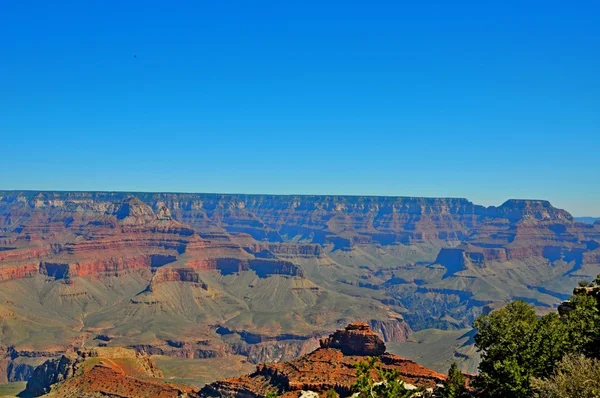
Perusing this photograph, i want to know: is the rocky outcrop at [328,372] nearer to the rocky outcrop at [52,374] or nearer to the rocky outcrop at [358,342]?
the rocky outcrop at [358,342]

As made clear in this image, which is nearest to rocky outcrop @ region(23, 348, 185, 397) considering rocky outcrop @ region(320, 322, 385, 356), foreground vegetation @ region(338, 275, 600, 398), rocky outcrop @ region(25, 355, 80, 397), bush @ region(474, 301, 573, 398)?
rocky outcrop @ region(25, 355, 80, 397)

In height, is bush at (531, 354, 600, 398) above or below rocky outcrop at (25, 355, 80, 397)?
above

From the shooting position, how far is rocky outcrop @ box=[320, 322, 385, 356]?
391ft

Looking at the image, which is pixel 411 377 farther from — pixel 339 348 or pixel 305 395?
pixel 339 348

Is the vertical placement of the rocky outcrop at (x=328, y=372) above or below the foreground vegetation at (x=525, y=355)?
below

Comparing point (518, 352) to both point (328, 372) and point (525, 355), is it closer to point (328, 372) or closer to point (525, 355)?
point (525, 355)

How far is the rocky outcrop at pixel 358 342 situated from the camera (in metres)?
119

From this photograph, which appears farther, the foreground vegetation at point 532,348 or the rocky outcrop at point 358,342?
the rocky outcrop at point 358,342

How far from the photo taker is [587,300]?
5862 cm

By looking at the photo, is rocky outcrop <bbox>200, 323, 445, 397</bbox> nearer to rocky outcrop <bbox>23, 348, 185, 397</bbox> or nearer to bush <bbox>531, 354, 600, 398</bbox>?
rocky outcrop <bbox>23, 348, 185, 397</bbox>

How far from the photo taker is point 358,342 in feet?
395

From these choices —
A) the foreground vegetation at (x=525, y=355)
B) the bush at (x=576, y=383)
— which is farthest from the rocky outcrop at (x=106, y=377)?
the bush at (x=576, y=383)

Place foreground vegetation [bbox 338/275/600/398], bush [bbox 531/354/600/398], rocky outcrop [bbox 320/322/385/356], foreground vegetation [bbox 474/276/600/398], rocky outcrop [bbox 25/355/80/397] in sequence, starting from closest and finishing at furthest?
bush [bbox 531/354/600/398] → foreground vegetation [bbox 338/275/600/398] → foreground vegetation [bbox 474/276/600/398] → rocky outcrop [bbox 320/322/385/356] → rocky outcrop [bbox 25/355/80/397]

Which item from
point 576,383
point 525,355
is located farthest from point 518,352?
point 576,383
